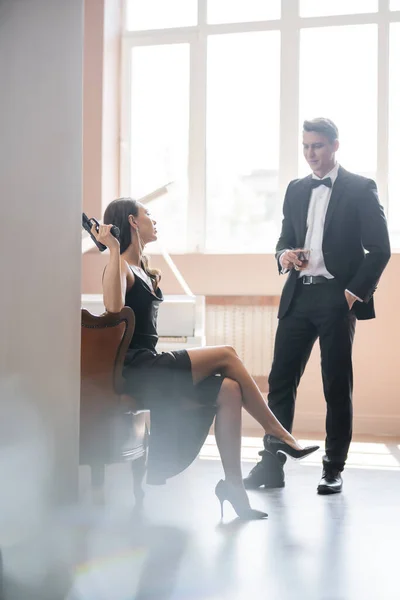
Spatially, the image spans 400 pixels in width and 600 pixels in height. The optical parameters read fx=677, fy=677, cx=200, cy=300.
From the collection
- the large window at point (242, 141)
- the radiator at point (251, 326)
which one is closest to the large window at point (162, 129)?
the large window at point (242, 141)

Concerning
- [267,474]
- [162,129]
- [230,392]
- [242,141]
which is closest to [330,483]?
[267,474]

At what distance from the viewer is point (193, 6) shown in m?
5.01

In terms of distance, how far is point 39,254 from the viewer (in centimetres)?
147

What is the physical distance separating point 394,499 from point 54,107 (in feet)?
7.48

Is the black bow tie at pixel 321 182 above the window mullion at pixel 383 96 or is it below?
below

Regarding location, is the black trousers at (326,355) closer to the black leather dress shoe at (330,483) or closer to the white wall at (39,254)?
the black leather dress shoe at (330,483)

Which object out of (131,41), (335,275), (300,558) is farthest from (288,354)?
(131,41)

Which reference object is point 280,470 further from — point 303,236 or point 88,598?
point 88,598

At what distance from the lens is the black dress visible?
2.57 m

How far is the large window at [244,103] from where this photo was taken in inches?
188

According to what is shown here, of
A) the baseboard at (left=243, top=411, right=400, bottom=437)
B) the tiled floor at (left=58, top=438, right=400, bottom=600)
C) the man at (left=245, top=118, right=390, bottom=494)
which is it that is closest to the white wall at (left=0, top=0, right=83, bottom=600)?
the tiled floor at (left=58, top=438, right=400, bottom=600)

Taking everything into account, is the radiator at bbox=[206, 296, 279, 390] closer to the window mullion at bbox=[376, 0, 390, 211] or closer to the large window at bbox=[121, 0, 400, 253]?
the large window at bbox=[121, 0, 400, 253]

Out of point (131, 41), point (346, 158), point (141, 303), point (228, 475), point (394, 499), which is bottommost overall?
point (394, 499)

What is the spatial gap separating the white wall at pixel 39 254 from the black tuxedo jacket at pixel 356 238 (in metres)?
1.75
